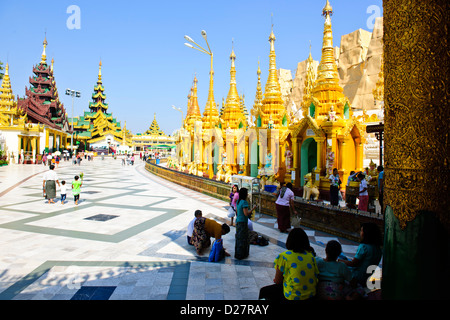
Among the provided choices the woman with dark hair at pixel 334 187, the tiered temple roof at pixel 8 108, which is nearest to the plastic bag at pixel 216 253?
the woman with dark hair at pixel 334 187

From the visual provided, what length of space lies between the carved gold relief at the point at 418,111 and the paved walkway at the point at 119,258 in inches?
68.9

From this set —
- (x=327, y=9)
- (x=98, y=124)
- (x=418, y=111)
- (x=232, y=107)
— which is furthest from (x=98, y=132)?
(x=418, y=111)

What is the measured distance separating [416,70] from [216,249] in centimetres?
407

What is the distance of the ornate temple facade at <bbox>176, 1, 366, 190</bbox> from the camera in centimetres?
1130

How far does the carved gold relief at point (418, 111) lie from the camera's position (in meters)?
2.33

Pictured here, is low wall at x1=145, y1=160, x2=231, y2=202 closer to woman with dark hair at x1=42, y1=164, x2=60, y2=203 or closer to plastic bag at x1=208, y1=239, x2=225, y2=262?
plastic bag at x1=208, y1=239, x2=225, y2=262

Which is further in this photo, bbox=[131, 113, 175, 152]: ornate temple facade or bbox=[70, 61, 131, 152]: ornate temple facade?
bbox=[131, 113, 175, 152]: ornate temple facade

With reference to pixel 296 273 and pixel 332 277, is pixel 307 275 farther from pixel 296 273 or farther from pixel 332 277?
pixel 332 277

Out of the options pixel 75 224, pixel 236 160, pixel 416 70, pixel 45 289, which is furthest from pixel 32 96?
pixel 416 70

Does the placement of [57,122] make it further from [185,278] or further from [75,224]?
[185,278]

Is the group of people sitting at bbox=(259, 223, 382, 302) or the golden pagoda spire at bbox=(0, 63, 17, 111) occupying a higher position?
the golden pagoda spire at bbox=(0, 63, 17, 111)

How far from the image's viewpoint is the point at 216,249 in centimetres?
509

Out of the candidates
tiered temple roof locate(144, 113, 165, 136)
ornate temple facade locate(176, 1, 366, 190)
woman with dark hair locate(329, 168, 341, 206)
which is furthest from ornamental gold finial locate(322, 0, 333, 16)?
tiered temple roof locate(144, 113, 165, 136)

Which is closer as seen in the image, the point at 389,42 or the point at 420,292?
the point at 420,292
